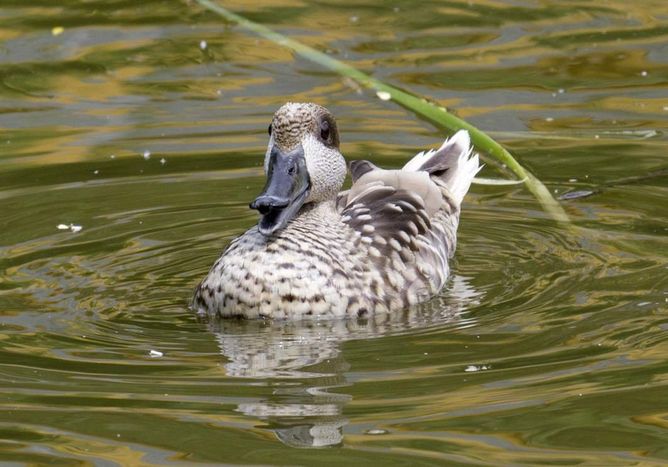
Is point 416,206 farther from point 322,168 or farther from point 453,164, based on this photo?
point 453,164

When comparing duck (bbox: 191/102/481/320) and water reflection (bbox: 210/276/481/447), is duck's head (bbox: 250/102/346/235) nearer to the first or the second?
duck (bbox: 191/102/481/320)

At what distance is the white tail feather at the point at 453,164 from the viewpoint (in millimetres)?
11195

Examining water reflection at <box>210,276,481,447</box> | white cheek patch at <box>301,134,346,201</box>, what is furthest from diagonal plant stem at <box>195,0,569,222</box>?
white cheek patch at <box>301,134,346,201</box>

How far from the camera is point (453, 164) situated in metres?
11.3

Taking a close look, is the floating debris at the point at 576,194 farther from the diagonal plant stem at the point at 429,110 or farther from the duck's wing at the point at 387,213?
the duck's wing at the point at 387,213

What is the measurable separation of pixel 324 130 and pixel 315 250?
74cm

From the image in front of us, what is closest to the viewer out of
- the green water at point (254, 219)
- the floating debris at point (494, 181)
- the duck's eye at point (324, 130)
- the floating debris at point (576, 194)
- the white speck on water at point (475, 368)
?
the green water at point (254, 219)

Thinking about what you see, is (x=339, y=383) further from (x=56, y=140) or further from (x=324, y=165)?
(x=56, y=140)

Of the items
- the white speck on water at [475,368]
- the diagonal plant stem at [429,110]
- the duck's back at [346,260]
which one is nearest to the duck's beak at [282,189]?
the duck's back at [346,260]

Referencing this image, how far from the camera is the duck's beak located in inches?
351

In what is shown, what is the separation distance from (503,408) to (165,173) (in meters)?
5.55

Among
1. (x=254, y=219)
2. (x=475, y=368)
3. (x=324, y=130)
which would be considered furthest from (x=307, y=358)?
(x=254, y=219)

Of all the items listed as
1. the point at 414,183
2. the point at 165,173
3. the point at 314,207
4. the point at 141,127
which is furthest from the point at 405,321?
the point at 141,127

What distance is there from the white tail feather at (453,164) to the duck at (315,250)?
113 cm
